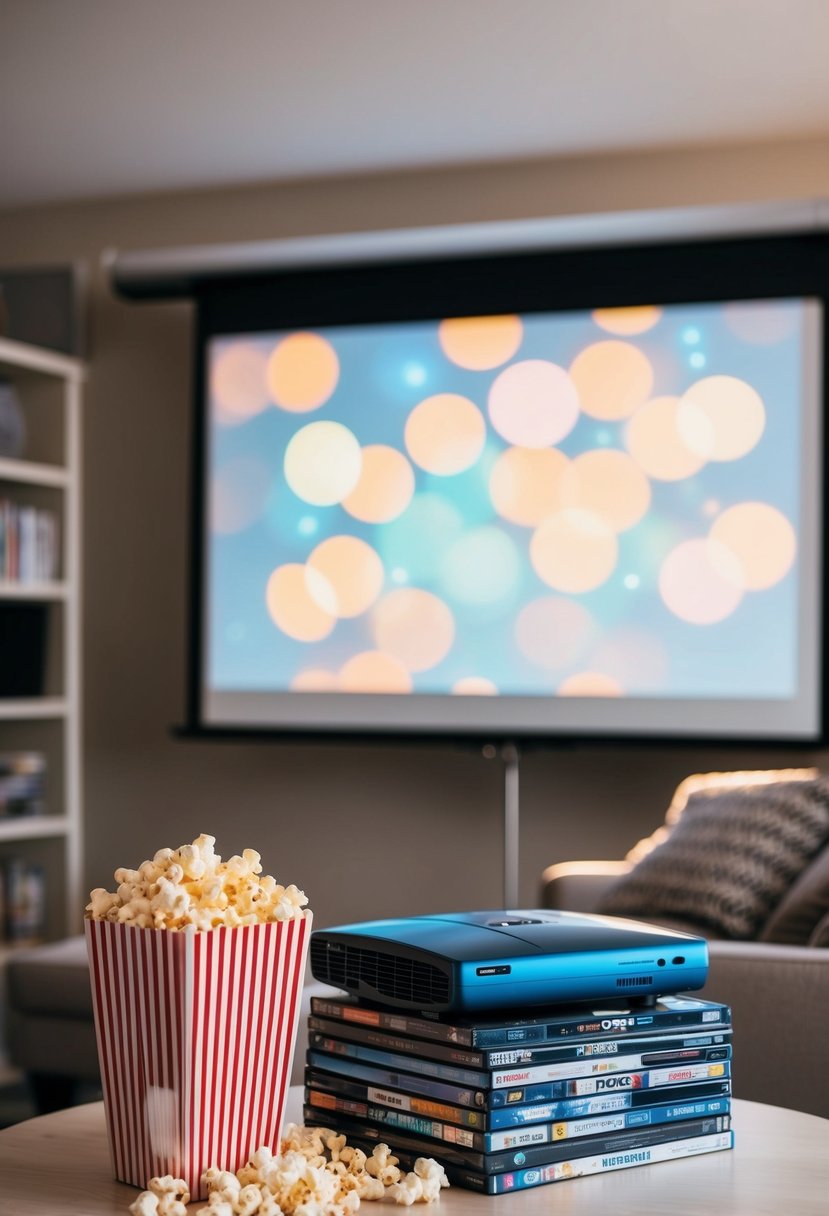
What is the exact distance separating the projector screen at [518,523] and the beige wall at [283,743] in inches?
9.2

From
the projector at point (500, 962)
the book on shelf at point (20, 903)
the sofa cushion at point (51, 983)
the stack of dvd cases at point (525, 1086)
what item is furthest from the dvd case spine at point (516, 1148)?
the book on shelf at point (20, 903)

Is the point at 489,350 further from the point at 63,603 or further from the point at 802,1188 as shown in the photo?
the point at 802,1188

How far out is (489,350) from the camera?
157 inches

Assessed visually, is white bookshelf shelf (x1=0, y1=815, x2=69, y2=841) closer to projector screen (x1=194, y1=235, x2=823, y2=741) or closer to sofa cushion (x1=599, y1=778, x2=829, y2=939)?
projector screen (x1=194, y1=235, x2=823, y2=741)

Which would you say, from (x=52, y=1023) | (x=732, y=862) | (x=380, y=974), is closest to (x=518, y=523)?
(x=732, y=862)

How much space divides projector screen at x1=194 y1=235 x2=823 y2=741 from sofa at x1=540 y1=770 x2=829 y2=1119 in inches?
19.0

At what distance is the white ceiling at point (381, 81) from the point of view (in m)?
3.20

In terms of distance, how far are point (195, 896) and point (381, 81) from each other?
9.49ft

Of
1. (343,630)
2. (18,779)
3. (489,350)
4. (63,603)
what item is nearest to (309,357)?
(489,350)

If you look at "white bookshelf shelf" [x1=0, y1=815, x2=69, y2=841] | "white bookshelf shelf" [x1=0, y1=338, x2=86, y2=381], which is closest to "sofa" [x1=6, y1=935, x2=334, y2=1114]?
"white bookshelf shelf" [x1=0, y1=815, x2=69, y2=841]

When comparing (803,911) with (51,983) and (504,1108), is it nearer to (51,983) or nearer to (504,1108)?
(504,1108)

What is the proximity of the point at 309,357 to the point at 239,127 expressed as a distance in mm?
679

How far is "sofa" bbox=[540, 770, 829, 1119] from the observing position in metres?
2.05

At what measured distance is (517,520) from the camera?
13.0 feet
